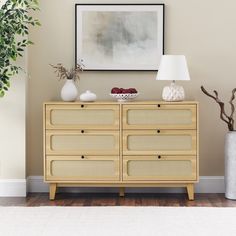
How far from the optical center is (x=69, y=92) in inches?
220

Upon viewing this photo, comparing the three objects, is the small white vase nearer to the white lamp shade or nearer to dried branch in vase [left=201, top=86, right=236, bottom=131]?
the white lamp shade

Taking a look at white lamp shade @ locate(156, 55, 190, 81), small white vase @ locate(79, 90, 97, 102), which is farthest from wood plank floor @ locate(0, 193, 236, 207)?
white lamp shade @ locate(156, 55, 190, 81)

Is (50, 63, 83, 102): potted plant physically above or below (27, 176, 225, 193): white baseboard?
above

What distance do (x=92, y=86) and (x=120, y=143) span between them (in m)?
0.71

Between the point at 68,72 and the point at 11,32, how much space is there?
68 centimetres

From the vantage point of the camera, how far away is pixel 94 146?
216 inches


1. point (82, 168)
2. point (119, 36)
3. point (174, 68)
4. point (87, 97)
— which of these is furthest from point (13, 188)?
point (174, 68)

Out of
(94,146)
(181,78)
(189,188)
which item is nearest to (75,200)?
(94,146)

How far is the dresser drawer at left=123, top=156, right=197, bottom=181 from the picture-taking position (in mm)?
5453
